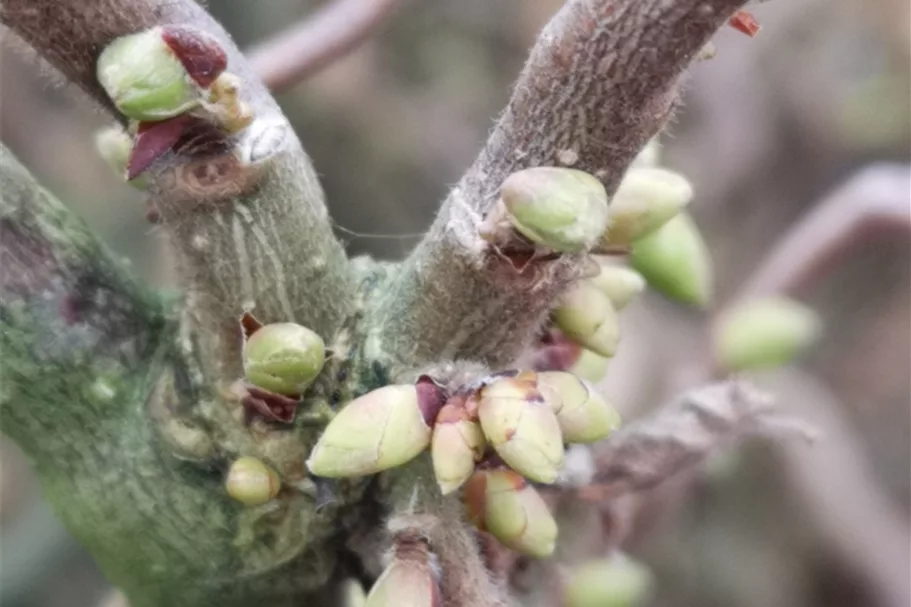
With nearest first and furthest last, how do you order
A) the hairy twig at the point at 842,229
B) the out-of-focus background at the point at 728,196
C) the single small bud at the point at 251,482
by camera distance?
the single small bud at the point at 251,482
the hairy twig at the point at 842,229
the out-of-focus background at the point at 728,196

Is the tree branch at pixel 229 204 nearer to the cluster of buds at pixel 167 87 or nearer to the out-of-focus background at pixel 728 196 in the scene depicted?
the cluster of buds at pixel 167 87

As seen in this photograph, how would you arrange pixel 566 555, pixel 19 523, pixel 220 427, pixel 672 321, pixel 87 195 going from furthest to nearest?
pixel 672 321, pixel 87 195, pixel 19 523, pixel 566 555, pixel 220 427

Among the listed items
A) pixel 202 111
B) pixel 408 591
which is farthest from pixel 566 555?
pixel 202 111

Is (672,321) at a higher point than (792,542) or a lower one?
higher

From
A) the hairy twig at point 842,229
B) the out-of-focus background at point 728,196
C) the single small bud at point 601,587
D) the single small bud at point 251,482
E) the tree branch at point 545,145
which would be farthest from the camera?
the out-of-focus background at point 728,196

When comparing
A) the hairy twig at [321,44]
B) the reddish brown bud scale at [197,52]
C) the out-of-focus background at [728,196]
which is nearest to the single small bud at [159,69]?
the reddish brown bud scale at [197,52]

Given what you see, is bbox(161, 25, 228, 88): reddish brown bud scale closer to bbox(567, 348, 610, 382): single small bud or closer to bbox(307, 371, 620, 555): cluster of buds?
bbox(307, 371, 620, 555): cluster of buds

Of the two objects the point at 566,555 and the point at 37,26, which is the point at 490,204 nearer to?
A: the point at 37,26

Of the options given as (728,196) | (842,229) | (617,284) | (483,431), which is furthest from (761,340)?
(728,196)

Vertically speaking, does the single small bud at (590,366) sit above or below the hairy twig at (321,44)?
below
